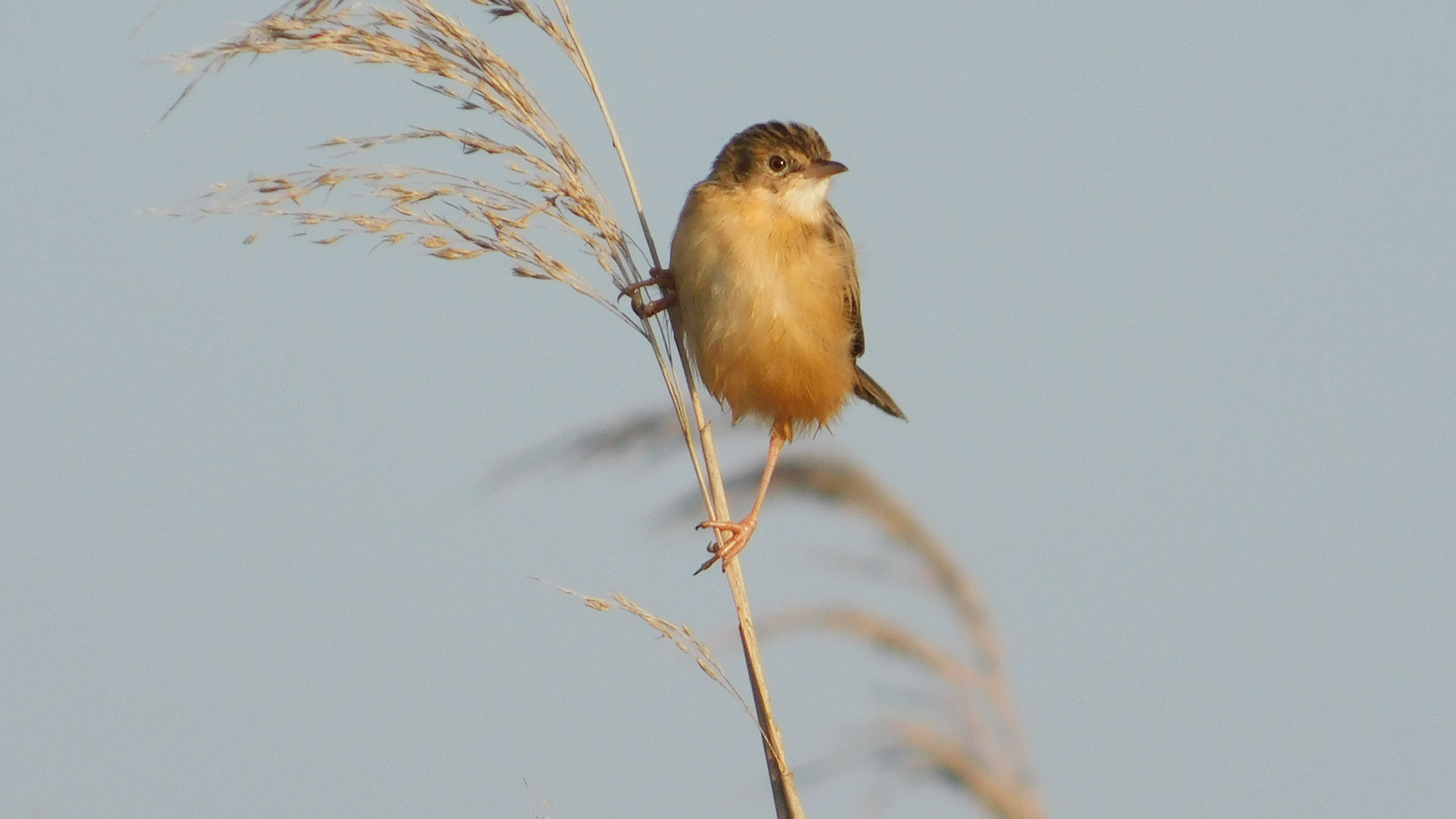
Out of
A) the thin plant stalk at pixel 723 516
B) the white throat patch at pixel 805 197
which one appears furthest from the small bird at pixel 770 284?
the thin plant stalk at pixel 723 516

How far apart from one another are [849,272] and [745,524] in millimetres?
1277

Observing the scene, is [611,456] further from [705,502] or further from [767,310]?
[767,310]

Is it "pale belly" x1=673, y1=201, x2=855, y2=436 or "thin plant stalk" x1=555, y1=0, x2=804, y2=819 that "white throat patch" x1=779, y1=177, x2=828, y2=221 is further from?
"thin plant stalk" x1=555, y1=0, x2=804, y2=819

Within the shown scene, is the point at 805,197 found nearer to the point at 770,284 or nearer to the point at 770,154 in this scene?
the point at 770,154

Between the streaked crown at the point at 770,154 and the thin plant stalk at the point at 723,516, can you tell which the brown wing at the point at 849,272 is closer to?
the streaked crown at the point at 770,154

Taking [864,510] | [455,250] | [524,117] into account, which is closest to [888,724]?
[864,510]

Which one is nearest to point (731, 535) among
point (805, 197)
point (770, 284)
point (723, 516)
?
point (723, 516)

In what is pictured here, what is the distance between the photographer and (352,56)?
2.93m

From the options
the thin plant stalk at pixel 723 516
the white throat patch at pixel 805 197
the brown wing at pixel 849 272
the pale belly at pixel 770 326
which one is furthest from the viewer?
the brown wing at pixel 849 272

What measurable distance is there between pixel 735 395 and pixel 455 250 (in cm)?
209

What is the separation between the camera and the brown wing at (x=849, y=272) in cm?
513

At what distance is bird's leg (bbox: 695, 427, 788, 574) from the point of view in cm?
313

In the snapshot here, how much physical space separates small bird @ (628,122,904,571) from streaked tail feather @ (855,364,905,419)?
0.30 meters

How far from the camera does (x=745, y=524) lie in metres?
4.32
